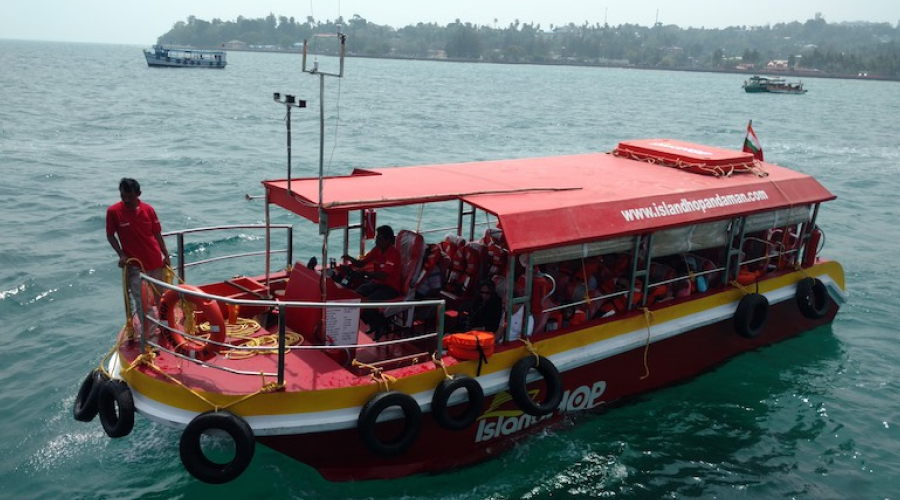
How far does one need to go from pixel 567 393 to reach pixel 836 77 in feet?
503

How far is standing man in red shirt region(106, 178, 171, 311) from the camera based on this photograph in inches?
272

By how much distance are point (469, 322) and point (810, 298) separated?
5.47 m

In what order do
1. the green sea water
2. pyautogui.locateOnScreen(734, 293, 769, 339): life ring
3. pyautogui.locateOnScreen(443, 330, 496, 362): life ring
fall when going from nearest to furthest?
1. pyautogui.locateOnScreen(443, 330, 496, 362): life ring
2. the green sea water
3. pyautogui.locateOnScreen(734, 293, 769, 339): life ring

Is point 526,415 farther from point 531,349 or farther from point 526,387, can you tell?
point 531,349

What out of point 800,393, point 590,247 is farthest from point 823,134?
point 590,247

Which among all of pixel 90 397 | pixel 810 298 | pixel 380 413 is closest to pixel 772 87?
pixel 810 298

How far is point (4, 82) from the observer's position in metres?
58.9

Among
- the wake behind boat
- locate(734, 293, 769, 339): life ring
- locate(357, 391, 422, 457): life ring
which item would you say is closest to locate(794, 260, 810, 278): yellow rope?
the wake behind boat

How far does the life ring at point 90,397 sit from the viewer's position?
6832 mm

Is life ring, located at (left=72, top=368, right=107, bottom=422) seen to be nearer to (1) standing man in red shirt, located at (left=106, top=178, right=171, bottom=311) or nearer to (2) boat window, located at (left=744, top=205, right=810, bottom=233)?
(1) standing man in red shirt, located at (left=106, top=178, right=171, bottom=311)

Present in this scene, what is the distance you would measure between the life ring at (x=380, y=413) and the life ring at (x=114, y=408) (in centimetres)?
196

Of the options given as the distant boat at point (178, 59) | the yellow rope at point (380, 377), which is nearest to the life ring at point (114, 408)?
the yellow rope at point (380, 377)

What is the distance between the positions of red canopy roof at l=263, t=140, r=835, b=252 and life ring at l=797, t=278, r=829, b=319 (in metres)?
1.19

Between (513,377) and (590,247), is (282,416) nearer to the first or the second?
(513,377)
